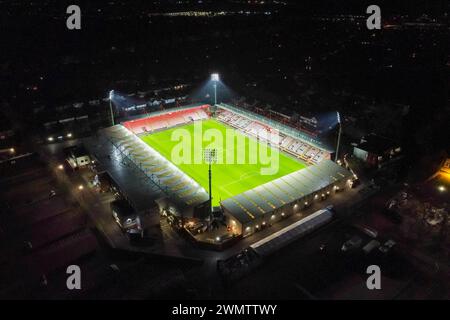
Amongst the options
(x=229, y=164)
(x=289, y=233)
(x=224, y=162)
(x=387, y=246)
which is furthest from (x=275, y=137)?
(x=387, y=246)

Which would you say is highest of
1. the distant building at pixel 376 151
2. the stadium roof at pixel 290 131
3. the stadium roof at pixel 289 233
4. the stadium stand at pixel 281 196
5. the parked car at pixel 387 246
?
the stadium roof at pixel 290 131

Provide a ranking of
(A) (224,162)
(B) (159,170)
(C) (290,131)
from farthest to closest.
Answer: (C) (290,131) → (A) (224,162) → (B) (159,170)

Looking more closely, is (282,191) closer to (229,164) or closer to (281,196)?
(281,196)

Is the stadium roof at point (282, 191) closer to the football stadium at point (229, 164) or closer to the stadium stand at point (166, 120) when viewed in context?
the football stadium at point (229, 164)

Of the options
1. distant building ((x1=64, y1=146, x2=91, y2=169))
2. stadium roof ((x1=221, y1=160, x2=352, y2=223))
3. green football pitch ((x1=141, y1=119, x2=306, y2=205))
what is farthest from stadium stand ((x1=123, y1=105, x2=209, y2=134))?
stadium roof ((x1=221, y1=160, x2=352, y2=223))

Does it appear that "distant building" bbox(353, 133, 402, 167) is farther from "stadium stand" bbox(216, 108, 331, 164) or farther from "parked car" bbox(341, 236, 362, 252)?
"parked car" bbox(341, 236, 362, 252)

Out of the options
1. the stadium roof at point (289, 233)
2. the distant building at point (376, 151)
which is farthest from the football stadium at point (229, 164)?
the distant building at point (376, 151)

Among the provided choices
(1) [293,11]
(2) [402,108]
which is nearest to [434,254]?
(2) [402,108]
